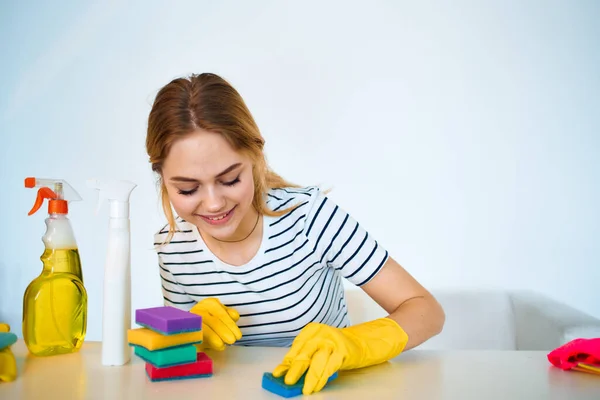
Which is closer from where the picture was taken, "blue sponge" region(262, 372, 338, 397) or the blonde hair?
"blue sponge" region(262, 372, 338, 397)

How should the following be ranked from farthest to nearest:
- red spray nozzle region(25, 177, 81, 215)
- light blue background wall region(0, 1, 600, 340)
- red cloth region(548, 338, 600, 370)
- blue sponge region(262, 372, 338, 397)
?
1. light blue background wall region(0, 1, 600, 340)
2. red spray nozzle region(25, 177, 81, 215)
3. red cloth region(548, 338, 600, 370)
4. blue sponge region(262, 372, 338, 397)

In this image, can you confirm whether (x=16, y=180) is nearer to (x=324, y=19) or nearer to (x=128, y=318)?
(x=324, y=19)

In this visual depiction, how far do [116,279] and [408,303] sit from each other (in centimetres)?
51

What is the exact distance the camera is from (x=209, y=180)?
37.5 inches

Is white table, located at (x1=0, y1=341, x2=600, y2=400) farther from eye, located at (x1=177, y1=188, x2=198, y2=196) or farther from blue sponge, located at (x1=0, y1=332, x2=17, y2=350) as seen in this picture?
eye, located at (x1=177, y1=188, x2=198, y2=196)

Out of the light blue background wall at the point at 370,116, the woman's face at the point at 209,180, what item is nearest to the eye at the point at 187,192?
the woman's face at the point at 209,180

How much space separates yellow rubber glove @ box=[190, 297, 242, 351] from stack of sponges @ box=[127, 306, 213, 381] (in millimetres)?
98

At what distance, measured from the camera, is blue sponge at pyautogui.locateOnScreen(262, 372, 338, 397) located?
67cm

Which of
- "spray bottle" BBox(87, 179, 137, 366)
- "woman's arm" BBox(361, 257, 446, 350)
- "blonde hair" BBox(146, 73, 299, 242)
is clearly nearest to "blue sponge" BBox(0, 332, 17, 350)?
"spray bottle" BBox(87, 179, 137, 366)

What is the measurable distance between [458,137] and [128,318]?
1445 mm

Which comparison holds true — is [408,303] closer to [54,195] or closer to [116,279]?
[116,279]

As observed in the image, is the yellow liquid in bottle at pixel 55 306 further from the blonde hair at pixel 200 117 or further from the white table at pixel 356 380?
the blonde hair at pixel 200 117

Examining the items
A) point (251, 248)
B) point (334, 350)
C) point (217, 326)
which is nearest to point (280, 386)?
point (334, 350)

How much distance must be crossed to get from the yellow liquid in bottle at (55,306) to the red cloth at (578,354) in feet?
2.34
